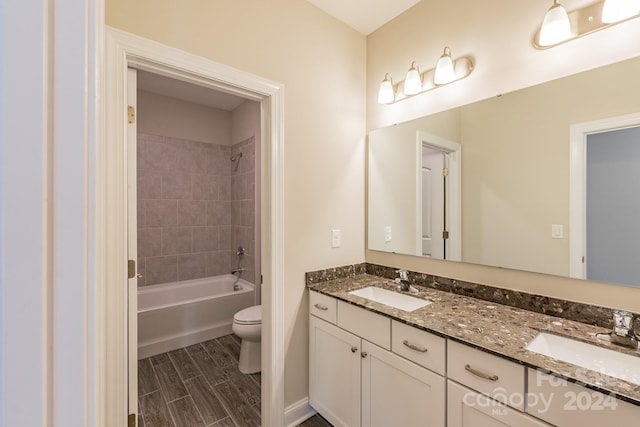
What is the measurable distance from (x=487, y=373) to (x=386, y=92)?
5.80 feet

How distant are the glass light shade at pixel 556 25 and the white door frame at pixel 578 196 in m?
0.41

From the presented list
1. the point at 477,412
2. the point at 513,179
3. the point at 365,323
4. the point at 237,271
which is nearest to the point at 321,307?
the point at 365,323

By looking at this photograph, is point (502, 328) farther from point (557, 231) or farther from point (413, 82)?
point (413, 82)

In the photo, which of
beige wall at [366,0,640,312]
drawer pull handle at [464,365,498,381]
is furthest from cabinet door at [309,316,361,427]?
beige wall at [366,0,640,312]

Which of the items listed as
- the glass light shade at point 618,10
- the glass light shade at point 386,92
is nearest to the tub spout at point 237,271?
the glass light shade at point 386,92

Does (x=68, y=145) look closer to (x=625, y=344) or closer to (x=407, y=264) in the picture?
(x=625, y=344)

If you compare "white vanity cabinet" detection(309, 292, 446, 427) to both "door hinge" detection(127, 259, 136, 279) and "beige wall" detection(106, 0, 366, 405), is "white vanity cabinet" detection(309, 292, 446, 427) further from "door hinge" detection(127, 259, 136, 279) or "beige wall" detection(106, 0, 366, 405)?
"door hinge" detection(127, 259, 136, 279)

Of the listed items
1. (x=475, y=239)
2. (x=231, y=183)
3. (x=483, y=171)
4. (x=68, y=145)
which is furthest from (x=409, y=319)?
(x=231, y=183)

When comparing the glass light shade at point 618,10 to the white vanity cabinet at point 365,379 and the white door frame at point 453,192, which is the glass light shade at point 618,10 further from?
the white vanity cabinet at point 365,379

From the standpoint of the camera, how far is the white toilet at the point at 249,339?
2330 mm

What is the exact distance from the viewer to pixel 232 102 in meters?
3.44

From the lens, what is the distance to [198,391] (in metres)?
2.13

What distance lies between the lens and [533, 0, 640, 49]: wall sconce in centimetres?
119

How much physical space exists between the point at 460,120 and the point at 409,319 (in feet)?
3.96
